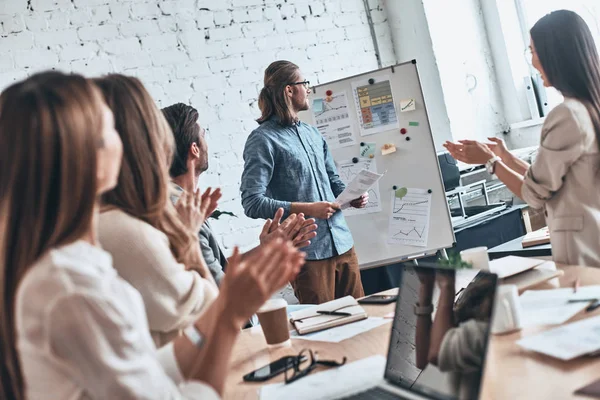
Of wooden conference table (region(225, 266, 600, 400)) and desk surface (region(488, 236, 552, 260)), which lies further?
desk surface (region(488, 236, 552, 260))

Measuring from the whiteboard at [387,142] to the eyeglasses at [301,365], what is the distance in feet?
6.44

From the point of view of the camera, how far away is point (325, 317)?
1701 mm

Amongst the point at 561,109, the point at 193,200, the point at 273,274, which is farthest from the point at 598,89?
the point at 273,274

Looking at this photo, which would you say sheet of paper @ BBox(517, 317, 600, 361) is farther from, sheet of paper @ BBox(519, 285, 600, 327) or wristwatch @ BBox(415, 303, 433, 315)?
wristwatch @ BBox(415, 303, 433, 315)

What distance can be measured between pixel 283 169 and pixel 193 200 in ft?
4.24

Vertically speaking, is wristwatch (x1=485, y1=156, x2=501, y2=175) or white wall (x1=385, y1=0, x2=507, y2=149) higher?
white wall (x1=385, y1=0, x2=507, y2=149)

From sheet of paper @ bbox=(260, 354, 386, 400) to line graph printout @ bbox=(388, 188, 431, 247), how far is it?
2.02m

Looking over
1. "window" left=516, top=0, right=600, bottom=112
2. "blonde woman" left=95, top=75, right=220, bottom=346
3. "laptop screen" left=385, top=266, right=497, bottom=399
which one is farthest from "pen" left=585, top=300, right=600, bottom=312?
"window" left=516, top=0, right=600, bottom=112

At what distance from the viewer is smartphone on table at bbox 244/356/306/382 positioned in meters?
1.32

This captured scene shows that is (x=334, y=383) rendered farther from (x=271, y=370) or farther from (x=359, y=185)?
(x=359, y=185)

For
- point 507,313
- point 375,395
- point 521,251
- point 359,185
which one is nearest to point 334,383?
point 375,395

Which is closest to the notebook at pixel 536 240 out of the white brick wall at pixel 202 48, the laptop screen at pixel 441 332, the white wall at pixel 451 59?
the laptop screen at pixel 441 332

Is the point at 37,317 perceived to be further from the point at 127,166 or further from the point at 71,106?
the point at 127,166

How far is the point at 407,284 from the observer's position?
1.23m
